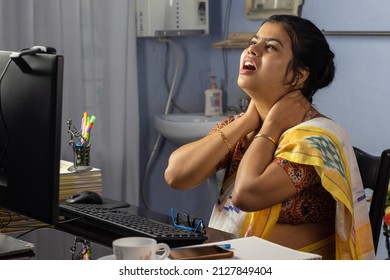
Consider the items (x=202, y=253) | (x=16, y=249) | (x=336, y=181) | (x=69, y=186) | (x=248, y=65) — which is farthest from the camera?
(x=69, y=186)

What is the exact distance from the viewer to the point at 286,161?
6.33ft

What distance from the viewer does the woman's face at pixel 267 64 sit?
202 centimetres

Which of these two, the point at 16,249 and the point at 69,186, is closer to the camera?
the point at 16,249

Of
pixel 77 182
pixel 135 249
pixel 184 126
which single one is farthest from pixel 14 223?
pixel 184 126

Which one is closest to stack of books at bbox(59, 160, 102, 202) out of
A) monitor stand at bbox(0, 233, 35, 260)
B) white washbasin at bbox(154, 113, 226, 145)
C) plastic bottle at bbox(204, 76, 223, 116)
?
monitor stand at bbox(0, 233, 35, 260)

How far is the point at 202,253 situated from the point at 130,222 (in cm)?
38

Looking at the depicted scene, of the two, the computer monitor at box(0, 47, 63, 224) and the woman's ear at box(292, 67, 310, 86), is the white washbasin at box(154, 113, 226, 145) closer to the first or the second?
the woman's ear at box(292, 67, 310, 86)

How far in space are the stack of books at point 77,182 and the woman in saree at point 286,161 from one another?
0.71 feet

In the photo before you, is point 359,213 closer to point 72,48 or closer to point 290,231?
point 290,231

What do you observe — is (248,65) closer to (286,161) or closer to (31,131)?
(286,161)

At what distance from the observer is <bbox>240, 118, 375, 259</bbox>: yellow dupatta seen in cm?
188
